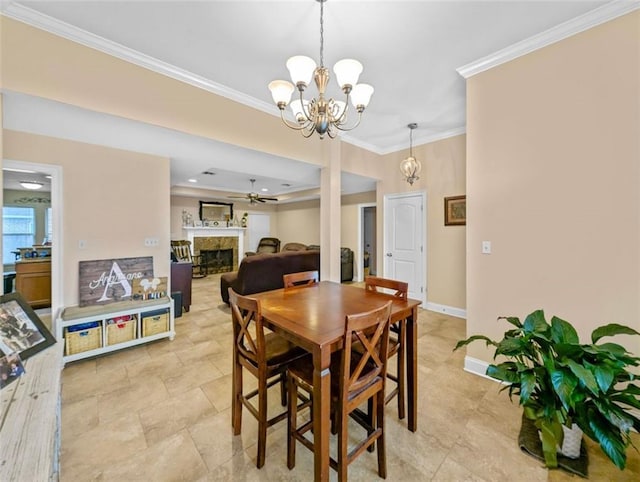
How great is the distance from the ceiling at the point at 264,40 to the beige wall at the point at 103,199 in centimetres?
22

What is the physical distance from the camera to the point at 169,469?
1.50 meters

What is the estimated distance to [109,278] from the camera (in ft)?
10.5

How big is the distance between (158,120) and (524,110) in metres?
3.25

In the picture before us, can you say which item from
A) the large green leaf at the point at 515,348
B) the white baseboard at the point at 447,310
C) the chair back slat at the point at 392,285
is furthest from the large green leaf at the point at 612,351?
the white baseboard at the point at 447,310

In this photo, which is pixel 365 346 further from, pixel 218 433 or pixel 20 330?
pixel 20 330

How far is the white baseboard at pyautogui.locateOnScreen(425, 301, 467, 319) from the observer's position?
398 centimetres

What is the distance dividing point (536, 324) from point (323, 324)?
1.37m

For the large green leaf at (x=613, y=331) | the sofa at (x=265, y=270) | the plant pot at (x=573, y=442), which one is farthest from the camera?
the sofa at (x=265, y=270)

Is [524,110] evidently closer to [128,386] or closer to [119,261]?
[128,386]

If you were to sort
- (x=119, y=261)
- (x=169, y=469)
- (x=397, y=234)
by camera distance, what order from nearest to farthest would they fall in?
1. (x=169, y=469)
2. (x=119, y=261)
3. (x=397, y=234)

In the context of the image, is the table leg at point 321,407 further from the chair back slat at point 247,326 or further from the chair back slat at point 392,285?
the chair back slat at point 392,285

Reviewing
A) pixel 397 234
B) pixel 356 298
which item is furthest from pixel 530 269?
pixel 397 234

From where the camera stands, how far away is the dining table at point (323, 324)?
1.21m

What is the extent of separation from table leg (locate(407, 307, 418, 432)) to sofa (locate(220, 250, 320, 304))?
2663 millimetres
